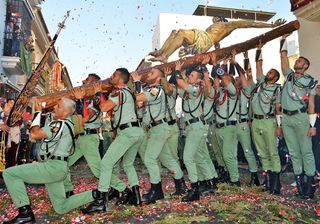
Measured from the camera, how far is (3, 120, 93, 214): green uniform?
409 cm

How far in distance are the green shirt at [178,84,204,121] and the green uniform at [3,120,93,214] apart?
80.6 inches

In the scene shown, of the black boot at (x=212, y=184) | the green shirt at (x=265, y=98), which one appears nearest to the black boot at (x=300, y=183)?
the green shirt at (x=265, y=98)

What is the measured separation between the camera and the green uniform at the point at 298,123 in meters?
5.26

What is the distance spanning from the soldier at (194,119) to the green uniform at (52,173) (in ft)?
5.51

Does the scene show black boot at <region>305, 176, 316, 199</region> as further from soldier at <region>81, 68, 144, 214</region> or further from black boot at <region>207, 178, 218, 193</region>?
soldier at <region>81, 68, 144, 214</region>

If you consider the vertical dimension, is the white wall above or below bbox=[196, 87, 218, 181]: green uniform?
above

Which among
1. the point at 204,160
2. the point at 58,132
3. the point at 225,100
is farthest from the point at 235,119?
the point at 58,132

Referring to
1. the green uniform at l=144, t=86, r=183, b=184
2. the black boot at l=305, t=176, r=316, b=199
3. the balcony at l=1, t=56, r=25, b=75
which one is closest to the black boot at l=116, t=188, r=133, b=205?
the green uniform at l=144, t=86, r=183, b=184

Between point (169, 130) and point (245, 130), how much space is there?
5.71ft

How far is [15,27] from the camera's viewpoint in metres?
17.0

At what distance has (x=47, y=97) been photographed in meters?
5.51

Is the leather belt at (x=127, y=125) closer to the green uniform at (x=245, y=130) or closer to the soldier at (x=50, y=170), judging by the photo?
the soldier at (x=50, y=170)

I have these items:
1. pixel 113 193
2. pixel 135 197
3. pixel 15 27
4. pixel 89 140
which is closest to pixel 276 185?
pixel 135 197

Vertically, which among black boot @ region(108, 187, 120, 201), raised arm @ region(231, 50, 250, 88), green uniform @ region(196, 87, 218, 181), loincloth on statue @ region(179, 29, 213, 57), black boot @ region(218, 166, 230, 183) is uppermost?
loincloth on statue @ region(179, 29, 213, 57)
